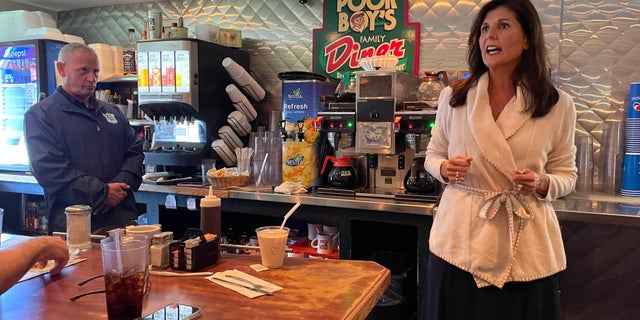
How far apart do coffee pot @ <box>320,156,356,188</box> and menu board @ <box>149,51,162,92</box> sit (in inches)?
57.7

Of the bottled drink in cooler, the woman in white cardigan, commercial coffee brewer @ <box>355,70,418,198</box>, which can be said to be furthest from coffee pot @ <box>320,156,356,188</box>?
the bottled drink in cooler

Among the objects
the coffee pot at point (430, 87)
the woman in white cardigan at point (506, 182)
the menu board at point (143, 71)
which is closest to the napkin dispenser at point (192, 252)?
the woman in white cardigan at point (506, 182)

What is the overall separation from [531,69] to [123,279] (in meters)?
1.54

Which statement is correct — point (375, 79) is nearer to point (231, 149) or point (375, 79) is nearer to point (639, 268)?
point (231, 149)

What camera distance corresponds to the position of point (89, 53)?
9.16 ft

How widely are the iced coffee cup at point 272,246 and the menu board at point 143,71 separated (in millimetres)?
2445

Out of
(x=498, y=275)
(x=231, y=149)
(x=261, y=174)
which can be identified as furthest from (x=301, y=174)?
(x=498, y=275)

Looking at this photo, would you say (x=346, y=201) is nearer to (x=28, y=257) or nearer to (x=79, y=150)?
(x=79, y=150)

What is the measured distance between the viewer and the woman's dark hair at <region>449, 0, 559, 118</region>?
1.77m

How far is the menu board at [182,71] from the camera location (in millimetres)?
3477

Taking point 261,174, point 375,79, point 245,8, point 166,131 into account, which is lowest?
point 261,174

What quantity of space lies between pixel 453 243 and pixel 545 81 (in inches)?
26.7

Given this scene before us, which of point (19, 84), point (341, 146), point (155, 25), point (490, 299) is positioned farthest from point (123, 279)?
point (19, 84)

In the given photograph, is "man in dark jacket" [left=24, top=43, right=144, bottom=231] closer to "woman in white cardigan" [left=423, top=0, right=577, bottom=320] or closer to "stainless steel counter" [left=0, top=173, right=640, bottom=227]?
"stainless steel counter" [left=0, top=173, right=640, bottom=227]
